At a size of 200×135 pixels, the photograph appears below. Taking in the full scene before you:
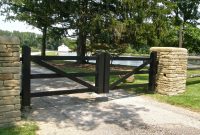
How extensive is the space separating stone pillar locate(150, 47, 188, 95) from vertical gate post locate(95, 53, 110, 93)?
216 centimetres

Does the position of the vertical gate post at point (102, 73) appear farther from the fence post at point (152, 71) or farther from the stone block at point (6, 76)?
the stone block at point (6, 76)

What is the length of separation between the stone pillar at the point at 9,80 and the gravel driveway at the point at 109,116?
21.5 inches

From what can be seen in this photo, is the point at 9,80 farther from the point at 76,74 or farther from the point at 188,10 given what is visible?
the point at 188,10

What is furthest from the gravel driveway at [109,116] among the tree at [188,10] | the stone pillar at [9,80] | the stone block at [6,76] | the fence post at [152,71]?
the tree at [188,10]

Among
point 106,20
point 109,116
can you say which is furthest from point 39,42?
point 109,116

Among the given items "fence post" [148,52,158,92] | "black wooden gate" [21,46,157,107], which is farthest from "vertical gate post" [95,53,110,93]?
"fence post" [148,52,158,92]

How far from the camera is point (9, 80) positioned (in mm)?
6027

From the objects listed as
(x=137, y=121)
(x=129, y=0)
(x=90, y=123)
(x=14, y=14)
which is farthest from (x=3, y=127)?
(x=14, y=14)

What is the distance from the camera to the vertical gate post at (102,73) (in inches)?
326

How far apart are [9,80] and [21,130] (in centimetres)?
105

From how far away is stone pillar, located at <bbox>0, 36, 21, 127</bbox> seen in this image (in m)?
5.90

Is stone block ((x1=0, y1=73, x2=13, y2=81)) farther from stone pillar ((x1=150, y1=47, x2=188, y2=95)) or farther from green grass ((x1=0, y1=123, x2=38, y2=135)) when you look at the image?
stone pillar ((x1=150, y1=47, x2=188, y2=95))

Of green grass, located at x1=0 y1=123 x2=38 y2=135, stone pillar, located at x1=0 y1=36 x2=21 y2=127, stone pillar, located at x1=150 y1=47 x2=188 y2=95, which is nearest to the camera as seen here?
green grass, located at x1=0 y1=123 x2=38 y2=135

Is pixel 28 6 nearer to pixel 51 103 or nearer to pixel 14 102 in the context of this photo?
pixel 51 103
